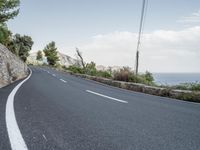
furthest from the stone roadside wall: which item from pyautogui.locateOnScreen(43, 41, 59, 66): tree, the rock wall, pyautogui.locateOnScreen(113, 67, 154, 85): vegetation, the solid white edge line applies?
pyautogui.locateOnScreen(43, 41, 59, 66): tree

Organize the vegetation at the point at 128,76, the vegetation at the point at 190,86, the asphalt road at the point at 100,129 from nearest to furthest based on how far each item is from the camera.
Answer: the asphalt road at the point at 100,129 < the vegetation at the point at 190,86 < the vegetation at the point at 128,76

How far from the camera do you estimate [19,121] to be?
188 inches

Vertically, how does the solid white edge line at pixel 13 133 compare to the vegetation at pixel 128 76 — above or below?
below

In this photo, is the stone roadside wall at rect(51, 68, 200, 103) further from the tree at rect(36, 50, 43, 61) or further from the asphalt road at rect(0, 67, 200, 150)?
the tree at rect(36, 50, 43, 61)

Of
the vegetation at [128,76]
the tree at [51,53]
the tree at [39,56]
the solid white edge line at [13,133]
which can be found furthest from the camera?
the tree at [39,56]

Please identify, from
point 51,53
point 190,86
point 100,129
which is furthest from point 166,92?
point 51,53

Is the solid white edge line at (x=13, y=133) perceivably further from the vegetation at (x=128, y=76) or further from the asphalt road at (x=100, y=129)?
the vegetation at (x=128, y=76)

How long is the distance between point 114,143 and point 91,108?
2909 mm

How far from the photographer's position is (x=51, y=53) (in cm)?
8575

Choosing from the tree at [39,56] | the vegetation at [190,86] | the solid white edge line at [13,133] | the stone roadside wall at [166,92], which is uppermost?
the tree at [39,56]

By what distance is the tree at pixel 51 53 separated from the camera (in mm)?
85656

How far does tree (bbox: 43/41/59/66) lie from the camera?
8566cm

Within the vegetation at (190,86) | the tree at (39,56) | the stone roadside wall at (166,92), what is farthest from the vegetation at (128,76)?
the tree at (39,56)

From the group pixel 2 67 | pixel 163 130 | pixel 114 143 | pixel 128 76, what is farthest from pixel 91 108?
pixel 128 76
